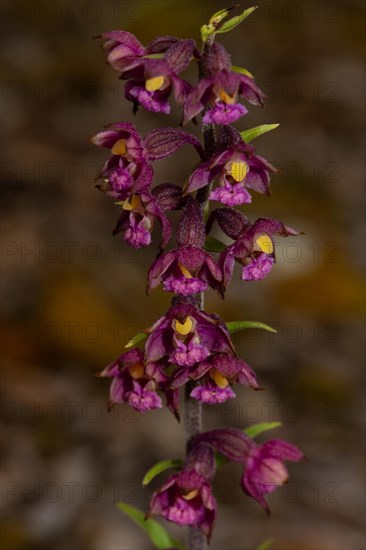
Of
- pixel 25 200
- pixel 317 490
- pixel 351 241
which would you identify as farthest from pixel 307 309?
pixel 25 200

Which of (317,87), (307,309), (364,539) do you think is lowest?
(364,539)

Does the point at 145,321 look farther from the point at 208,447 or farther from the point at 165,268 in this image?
the point at 165,268

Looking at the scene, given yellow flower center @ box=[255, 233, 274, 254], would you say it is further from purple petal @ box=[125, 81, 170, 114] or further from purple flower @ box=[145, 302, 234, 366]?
purple petal @ box=[125, 81, 170, 114]

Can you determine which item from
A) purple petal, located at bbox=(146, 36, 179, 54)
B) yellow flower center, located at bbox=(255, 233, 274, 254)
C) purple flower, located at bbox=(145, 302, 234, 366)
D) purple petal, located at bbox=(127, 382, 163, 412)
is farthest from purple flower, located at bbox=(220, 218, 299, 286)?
purple petal, located at bbox=(146, 36, 179, 54)

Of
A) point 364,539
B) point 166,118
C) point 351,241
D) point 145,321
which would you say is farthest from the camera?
point 166,118

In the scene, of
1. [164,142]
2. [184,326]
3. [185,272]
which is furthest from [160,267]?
[164,142]

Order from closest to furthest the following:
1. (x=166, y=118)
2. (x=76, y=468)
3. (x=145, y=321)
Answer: (x=76, y=468) < (x=145, y=321) < (x=166, y=118)

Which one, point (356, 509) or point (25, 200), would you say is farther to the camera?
point (25, 200)

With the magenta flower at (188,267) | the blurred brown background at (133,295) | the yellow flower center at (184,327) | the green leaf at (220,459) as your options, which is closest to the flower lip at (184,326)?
the yellow flower center at (184,327)
